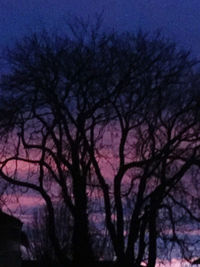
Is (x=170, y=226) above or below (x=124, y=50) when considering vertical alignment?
below

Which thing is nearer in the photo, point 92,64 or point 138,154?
point 92,64

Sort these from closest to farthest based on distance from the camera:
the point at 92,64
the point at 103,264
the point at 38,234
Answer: the point at 92,64 → the point at 103,264 → the point at 38,234

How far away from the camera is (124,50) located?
35969mm

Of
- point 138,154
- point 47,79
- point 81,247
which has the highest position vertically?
point 47,79

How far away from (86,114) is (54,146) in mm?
2693

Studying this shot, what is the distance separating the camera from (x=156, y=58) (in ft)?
119

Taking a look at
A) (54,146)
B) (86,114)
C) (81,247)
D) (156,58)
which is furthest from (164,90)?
(81,247)

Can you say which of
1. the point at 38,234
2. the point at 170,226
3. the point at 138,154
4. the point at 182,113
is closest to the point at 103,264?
the point at 170,226

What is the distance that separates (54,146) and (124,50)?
6.24 meters

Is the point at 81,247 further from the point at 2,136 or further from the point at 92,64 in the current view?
the point at 92,64

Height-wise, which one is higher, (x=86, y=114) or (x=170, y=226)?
(x=86, y=114)

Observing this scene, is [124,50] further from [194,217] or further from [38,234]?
[38,234]

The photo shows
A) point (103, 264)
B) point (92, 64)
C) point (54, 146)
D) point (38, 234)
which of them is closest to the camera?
point (92, 64)

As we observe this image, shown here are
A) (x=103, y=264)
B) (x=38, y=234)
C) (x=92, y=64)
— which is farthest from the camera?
(x=38, y=234)
